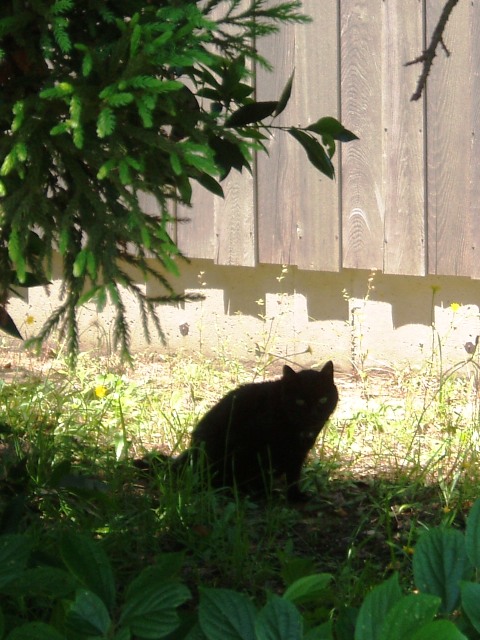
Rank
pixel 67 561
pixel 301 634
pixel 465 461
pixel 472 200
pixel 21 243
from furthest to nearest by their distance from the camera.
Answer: pixel 472 200 → pixel 465 461 → pixel 21 243 → pixel 67 561 → pixel 301 634

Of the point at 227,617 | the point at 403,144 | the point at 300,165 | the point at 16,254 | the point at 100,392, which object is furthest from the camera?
the point at 300,165

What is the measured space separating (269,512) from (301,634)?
2.31 m

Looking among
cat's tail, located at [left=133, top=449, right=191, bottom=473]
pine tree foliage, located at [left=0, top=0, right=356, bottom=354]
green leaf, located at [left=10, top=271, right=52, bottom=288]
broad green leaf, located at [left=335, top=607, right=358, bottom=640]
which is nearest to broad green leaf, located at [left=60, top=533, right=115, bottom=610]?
broad green leaf, located at [left=335, top=607, right=358, bottom=640]

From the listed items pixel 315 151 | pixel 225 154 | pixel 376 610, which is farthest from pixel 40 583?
pixel 315 151

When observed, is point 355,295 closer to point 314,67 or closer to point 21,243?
point 314,67

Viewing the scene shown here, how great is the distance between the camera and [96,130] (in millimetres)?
2125

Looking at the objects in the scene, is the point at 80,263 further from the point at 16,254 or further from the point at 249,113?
the point at 249,113

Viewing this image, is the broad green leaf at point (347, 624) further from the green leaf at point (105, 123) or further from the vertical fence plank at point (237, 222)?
the vertical fence plank at point (237, 222)

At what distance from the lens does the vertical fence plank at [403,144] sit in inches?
203

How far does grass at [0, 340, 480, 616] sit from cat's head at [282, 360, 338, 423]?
0.30m

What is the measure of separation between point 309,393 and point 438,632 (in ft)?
9.43

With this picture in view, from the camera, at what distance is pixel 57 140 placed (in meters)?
2.13

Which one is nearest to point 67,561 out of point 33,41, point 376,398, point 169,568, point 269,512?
point 169,568

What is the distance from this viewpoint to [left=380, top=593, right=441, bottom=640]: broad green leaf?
1071mm
